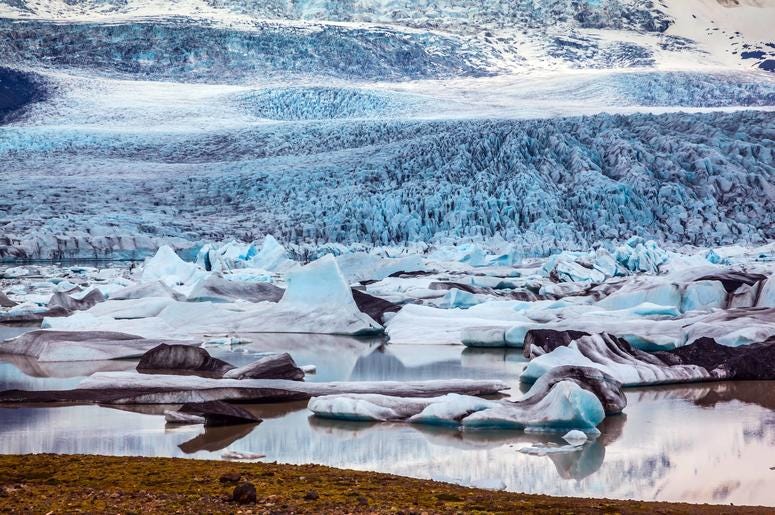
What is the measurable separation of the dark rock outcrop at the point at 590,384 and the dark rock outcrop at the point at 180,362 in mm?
2393

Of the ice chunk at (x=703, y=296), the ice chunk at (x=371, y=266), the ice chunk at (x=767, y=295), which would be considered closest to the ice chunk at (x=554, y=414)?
the ice chunk at (x=767, y=295)

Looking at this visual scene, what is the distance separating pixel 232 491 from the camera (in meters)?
3.45

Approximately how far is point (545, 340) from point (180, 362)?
2.75 metres

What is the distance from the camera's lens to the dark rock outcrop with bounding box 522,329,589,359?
749cm

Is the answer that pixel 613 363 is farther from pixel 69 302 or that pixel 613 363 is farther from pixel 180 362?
pixel 69 302

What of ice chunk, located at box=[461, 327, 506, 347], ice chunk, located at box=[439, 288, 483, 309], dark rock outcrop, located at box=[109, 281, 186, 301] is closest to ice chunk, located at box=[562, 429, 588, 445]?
ice chunk, located at box=[461, 327, 506, 347]

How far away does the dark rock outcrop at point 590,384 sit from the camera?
5.52m

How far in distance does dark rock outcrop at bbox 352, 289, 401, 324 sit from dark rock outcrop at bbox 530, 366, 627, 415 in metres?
4.57

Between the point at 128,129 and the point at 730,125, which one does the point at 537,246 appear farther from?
the point at 128,129

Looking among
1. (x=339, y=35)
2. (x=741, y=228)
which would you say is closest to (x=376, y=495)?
(x=741, y=228)

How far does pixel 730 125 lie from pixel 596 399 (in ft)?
69.0

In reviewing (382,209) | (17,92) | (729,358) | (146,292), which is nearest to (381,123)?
(382,209)

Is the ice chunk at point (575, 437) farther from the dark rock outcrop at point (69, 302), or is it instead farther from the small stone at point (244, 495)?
the dark rock outcrop at point (69, 302)

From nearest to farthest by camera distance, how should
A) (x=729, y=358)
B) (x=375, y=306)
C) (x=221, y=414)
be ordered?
(x=221, y=414) → (x=729, y=358) → (x=375, y=306)
